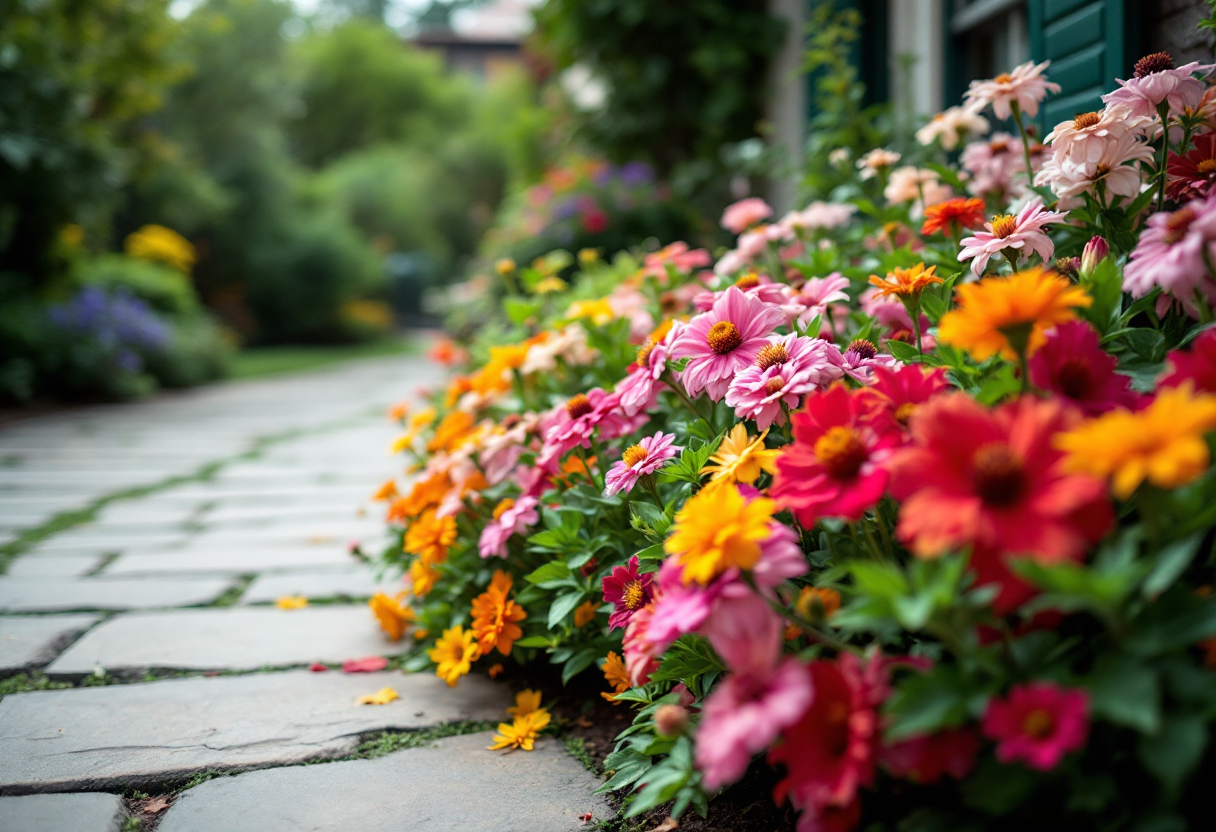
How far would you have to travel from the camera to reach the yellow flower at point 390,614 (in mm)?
1724

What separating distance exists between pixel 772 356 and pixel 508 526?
1.86 ft

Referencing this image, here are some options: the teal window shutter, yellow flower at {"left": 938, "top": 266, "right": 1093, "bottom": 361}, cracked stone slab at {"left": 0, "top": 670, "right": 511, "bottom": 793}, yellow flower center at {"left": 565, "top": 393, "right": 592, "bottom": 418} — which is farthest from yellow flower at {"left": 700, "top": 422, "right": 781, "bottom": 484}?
the teal window shutter

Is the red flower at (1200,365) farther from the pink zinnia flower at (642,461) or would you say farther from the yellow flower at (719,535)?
the pink zinnia flower at (642,461)

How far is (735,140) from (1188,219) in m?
4.04

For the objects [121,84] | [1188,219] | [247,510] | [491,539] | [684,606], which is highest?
[121,84]

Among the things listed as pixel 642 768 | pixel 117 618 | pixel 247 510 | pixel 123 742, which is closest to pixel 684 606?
pixel 642 768

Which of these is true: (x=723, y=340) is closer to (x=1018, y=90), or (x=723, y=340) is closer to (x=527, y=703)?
(x=527, y=703)

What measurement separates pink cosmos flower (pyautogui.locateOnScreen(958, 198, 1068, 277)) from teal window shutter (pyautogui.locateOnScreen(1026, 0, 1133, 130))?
912 millimetres

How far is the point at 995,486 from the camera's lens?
0.71 meters

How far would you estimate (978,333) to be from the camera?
830 mm

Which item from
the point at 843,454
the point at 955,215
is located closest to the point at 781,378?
the point at 843,454

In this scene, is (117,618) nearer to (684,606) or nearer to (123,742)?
(123,742)

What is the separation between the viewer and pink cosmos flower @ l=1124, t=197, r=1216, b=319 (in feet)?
2.88

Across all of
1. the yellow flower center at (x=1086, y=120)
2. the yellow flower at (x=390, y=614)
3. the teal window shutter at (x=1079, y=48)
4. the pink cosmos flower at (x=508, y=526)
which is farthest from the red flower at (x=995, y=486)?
the teal window shutter at (x=1079, y=48)
